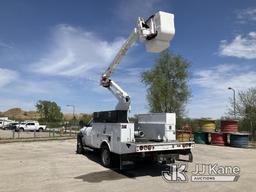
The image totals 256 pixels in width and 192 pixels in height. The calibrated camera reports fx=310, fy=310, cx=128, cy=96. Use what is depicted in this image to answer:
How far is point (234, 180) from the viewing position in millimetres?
9867

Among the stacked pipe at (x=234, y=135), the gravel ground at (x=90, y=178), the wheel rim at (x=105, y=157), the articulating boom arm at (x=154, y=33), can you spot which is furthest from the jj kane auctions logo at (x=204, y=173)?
the stacked pipe at (x=234, y=135)

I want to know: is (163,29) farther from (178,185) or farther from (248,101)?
(248,101)

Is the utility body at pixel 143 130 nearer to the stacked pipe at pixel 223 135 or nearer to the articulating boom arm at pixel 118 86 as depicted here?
the articulating boom arm at pixel 118 86

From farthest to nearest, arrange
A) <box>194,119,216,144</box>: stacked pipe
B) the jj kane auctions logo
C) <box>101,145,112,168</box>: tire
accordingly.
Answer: <box>194,119,216,144</box>: stacked pipe, <box>101,145,112,168</box>: tire, the jj kane auctions logo

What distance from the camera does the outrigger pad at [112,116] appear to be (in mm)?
11623

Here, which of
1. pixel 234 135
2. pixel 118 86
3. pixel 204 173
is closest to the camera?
pixel 204 173

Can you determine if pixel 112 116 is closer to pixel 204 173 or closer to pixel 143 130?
pixel 143 130

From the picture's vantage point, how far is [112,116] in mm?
12023

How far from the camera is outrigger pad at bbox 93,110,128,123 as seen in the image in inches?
458

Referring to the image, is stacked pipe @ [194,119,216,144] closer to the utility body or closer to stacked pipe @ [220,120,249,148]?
stacked pipe @ [220,120,249,148]

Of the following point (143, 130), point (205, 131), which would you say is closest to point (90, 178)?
point (143, 130)

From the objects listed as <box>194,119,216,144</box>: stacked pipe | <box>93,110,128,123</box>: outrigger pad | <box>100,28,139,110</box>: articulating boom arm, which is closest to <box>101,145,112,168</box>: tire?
<box>93,110,128,123</box>: outrigger pad

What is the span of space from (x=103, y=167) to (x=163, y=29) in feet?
19.2

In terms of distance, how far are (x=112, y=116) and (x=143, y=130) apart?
1610 mm
